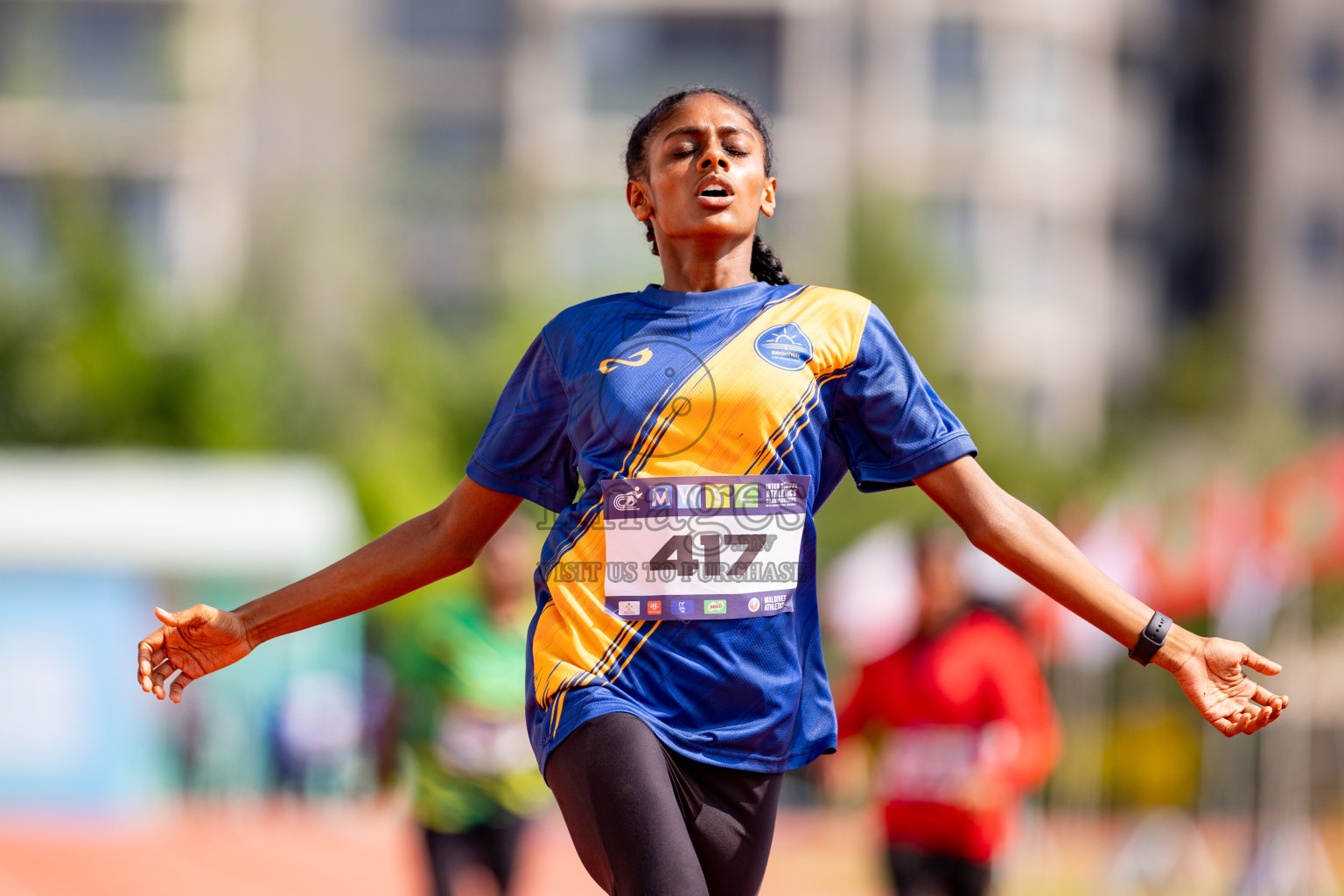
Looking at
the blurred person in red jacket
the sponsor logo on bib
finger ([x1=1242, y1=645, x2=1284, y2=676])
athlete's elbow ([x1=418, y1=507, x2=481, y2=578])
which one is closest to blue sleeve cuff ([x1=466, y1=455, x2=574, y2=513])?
athlete's elbow ([x1=418, y1=507, x2=481, y2=578])

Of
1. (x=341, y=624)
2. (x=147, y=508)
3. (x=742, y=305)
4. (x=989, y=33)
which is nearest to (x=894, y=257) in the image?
(x=989, y=33)

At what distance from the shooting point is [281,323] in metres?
29.5

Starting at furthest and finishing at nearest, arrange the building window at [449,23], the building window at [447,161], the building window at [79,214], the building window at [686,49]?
the building window at [449,23] < the building window at [447,161] < the building window at [686,49] < the building window at [79,214]

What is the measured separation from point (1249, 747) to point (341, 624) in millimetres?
10038

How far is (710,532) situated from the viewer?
303 cm

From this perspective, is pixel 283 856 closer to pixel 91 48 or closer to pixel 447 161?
pixel 91 48

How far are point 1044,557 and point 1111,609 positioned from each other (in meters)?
0.15

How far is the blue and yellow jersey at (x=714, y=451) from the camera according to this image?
3004 mm

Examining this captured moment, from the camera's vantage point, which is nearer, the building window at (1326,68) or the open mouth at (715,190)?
the open mouth at (715,190)

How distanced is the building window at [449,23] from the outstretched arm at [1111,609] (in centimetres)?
3793

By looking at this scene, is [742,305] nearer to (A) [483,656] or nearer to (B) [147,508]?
(A) [483,656]

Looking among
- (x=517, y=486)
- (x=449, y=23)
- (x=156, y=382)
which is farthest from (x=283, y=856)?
(x=449, y=23)

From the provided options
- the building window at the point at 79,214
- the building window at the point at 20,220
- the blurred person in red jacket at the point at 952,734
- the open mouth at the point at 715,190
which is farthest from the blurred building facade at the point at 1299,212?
the open mouth at the point at 715,190

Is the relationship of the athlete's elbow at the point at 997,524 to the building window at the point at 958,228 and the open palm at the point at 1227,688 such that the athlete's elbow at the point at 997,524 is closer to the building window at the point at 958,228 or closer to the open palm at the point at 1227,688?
the open palm at the point at 1227,688
